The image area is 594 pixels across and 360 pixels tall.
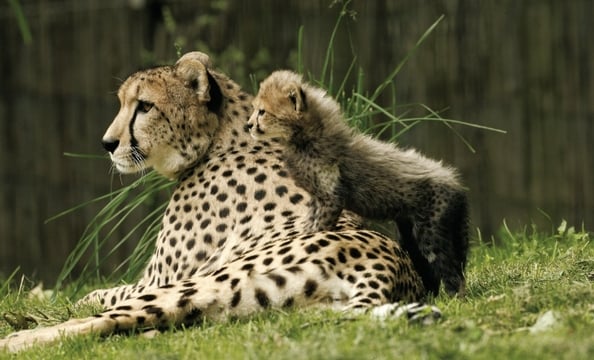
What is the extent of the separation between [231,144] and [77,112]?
346 cm

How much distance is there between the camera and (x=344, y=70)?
7.57 metres

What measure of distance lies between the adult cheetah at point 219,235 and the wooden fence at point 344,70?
2141 millimetres

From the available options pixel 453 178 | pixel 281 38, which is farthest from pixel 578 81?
pixel 453 178

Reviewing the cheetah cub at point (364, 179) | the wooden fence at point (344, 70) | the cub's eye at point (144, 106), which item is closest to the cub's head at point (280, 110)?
the cheetah cub at point (364, 179)

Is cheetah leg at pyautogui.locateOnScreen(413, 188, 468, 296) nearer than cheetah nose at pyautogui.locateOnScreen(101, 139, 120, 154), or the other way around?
cheetah leg at pyautogui.locateOnScreen(413, 188, 468, 296)

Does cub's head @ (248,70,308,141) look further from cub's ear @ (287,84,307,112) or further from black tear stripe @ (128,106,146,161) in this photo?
black tear stripe @ (128,106,146,161)

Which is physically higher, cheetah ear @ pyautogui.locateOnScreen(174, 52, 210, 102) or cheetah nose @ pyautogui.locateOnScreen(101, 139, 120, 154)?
cheetah ear @ pyautogui.locateOnScreen(174, 52, 210, 102)

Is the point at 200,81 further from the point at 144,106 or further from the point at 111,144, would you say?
the point at 111,144

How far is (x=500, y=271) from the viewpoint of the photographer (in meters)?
5.16

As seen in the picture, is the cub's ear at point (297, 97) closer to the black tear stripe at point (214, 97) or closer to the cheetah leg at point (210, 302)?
the black tear stripe at point (214, 97)

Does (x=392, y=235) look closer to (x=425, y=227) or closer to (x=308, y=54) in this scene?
(x=425, y=227)

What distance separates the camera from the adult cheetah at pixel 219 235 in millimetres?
4227

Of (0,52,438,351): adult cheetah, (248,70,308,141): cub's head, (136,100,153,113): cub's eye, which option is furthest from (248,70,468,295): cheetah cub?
(136,100,153,113): cub's eye

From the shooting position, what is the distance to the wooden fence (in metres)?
7.24
